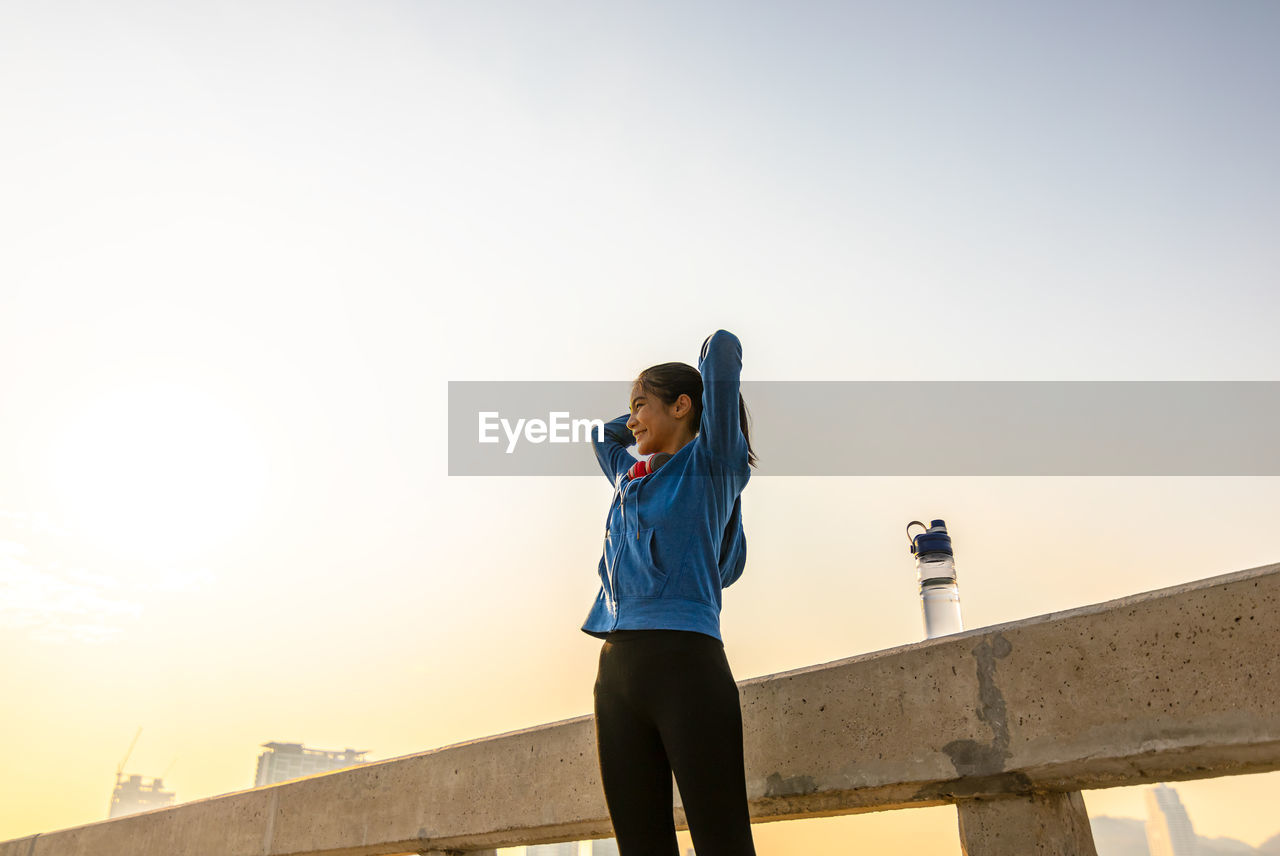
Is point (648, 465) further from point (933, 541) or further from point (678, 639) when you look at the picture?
point (933, 541)

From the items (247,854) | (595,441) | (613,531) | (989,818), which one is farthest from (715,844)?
(247,854)

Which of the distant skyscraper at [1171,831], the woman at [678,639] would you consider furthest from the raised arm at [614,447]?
the distant skyscraper at [1171,831]

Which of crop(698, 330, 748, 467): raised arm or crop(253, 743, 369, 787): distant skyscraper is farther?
crop(253, 743, 369, 787): distant skyscraper

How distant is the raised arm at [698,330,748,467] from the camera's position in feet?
6.77

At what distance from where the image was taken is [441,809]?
3199 mm

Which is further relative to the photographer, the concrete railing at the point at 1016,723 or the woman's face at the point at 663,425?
the woman's face at the point at 663,425

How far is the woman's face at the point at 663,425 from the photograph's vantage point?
238 cm

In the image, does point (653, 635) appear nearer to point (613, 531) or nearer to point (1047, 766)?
point (613, 531)

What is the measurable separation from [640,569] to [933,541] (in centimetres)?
95

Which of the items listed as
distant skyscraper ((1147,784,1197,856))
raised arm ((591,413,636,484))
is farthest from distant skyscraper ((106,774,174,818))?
raised arm ((591,413,636,484))

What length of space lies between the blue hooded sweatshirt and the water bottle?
61cm

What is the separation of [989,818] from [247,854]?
3271 mm

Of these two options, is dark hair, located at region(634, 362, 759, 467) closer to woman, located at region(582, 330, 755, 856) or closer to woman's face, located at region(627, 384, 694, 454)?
woman's face, located at region(627, 384, 694, 454)

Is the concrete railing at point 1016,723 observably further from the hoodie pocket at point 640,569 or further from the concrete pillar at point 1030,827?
the hoodie pocket at point 640,569
